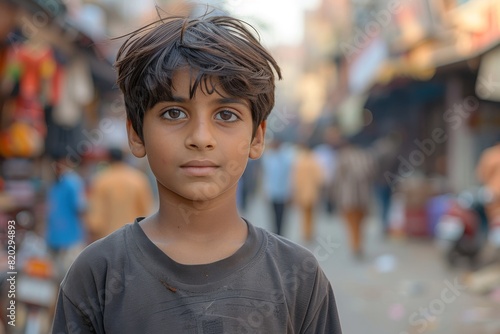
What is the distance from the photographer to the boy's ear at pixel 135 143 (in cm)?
182

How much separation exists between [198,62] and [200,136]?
0.60 feet

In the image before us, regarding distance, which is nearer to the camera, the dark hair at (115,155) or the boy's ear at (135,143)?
the boy's ear at (135,143)

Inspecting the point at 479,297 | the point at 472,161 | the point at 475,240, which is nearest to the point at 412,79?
the point at 472,161

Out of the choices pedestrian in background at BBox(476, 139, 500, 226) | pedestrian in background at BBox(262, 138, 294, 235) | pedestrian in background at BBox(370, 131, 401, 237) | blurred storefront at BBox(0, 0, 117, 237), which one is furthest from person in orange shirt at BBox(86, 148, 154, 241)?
pedestrian in background at BBox(370, 131, 401, 237)

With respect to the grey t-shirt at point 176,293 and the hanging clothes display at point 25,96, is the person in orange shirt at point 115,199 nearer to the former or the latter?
the hanging clothes display at point 25,96

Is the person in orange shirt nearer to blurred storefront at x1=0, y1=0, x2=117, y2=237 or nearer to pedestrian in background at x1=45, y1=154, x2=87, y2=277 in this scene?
pedestrian in background at x1=45, y1=154, x2=87, y2=277

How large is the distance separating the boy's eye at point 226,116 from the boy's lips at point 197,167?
4.8 inches

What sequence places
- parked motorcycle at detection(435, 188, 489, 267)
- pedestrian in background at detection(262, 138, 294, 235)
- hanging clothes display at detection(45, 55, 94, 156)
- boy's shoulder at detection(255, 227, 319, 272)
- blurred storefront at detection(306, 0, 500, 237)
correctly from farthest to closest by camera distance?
blurred storefront at detection(306, 0, 500, 237) < pedestrian in background at detection(262, 138, 294, 235) < parked motorcycle at detection(435, 188, 489, 267) < hanging clothes display at detection(45, 55, 94, 156) < boy's shoulder at detection(255, 227, 319, 272)

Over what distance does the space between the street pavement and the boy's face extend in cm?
491

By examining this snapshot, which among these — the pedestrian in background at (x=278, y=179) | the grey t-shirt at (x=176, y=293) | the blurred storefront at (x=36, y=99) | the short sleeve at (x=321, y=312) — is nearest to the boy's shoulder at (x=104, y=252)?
the grey t-shirt at (x=176, y=293)

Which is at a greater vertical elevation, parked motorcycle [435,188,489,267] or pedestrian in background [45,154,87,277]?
pedestrian in background [45,154,87,277]

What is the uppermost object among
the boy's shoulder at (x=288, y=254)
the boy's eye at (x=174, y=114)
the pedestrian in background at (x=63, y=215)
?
the boy's eye at (x=174, y=114)

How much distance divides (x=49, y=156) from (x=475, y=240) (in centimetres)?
566

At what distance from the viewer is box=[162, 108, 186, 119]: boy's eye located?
5.60ft
